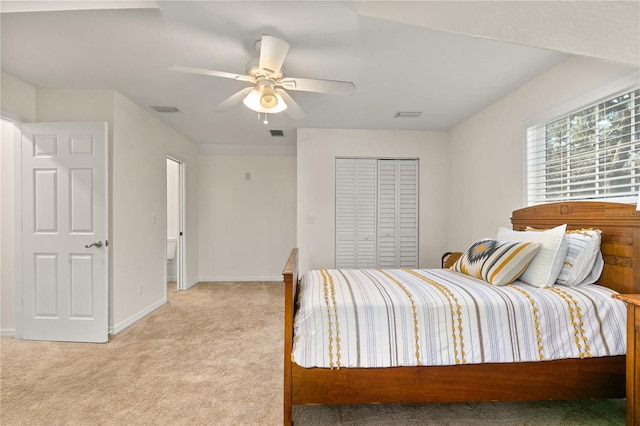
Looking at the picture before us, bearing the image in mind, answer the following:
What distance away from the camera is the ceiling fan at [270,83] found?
6.22ft

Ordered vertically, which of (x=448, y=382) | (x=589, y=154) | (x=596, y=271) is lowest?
(x=448, y=382)

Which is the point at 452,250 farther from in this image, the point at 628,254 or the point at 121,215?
the point at 121,215

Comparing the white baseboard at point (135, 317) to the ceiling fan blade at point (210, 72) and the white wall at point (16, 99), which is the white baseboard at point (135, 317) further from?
the ceiling fan blade at point (210, 72)

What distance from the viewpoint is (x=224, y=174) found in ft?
17.0

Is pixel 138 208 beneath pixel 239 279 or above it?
above

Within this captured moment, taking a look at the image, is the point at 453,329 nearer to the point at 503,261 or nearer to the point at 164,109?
the point at 503,261

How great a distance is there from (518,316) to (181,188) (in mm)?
4433

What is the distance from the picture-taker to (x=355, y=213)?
13.9 ft

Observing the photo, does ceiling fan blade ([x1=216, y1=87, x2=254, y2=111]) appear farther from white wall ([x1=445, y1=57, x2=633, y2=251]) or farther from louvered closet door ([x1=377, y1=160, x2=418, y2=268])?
louvered closet door ([x1=377, y1=160, x2=418, y2=268])

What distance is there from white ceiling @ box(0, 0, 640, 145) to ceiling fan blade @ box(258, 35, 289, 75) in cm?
16

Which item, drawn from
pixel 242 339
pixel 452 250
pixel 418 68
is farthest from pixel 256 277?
pixel 418 68

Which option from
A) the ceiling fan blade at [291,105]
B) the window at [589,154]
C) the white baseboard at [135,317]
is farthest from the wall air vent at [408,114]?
the white baseboard at [135,317]

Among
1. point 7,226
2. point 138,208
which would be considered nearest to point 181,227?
point 138,208

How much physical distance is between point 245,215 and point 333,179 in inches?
73.3
